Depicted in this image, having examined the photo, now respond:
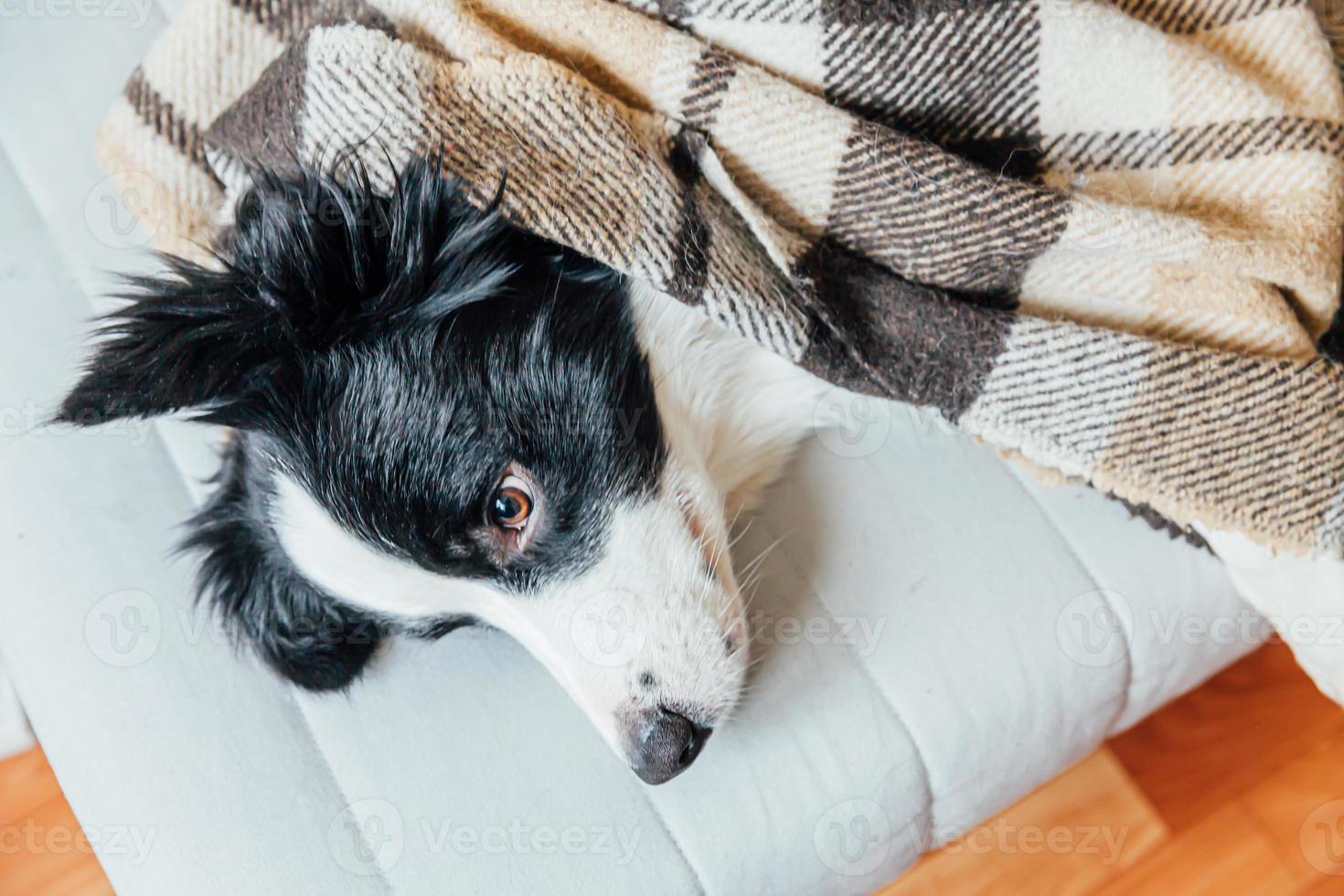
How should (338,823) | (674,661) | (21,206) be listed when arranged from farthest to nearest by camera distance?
(21,206), (338,823), (674,661)

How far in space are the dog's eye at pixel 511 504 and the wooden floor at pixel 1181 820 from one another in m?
0.85

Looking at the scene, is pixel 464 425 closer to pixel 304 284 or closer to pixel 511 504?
pixel 511 504

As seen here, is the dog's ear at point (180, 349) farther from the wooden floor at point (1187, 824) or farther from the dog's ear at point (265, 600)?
the wooden floor at point (1187, 824)

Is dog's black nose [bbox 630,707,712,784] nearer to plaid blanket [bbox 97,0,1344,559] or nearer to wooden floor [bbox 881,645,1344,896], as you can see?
plaid blanket [bbox 97,0,1344,559]

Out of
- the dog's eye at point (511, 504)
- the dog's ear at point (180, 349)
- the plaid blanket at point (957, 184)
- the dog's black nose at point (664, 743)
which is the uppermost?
the plaid blanket at point (957, 184)

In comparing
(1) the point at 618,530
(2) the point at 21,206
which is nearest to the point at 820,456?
(1) the point at 618,530

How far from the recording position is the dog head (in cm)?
90

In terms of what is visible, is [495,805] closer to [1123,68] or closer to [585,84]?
[585,84]

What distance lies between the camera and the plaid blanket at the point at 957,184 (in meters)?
0.92

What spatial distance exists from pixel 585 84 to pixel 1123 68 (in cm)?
53

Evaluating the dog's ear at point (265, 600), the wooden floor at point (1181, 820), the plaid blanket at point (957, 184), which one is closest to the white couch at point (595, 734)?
the dog's ear at point (265, 600)

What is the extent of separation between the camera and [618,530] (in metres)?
0.94

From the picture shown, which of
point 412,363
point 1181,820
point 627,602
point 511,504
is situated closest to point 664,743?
point 627,602

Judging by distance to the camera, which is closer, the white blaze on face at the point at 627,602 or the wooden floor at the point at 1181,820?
the white blaze on face at the point at 627,602
